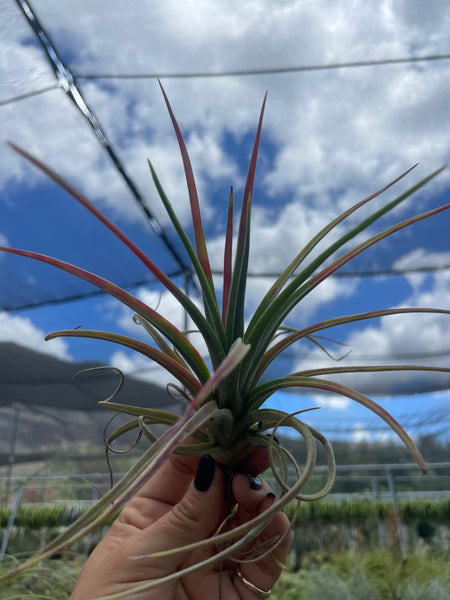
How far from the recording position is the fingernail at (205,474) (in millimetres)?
473

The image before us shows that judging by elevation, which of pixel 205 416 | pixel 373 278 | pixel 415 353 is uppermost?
pixel 373 278

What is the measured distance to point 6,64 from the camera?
1.89 meters

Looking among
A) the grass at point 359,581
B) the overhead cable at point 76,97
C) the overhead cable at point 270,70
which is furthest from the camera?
the overhead cable at point 270,70

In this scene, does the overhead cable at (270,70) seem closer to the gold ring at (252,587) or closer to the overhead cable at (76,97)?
the overhead cable at (76,97)

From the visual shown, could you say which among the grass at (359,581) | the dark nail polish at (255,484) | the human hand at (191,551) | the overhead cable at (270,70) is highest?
the overhead cable at (270,70)

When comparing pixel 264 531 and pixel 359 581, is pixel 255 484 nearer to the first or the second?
pixel 264 531

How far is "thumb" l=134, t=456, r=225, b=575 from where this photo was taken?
0.46 m

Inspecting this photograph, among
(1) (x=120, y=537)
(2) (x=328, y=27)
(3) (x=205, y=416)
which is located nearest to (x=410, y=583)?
(1) (x=120, y=537)

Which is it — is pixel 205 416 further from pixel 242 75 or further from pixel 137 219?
pixel 137 219

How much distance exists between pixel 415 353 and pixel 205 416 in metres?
3.97

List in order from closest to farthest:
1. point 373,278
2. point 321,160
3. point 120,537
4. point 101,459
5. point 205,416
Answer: point 205,416 < point 120,537 < point 321,160 < point 373,278 < point 101,459

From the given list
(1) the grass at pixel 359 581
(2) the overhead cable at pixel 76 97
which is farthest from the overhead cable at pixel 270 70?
(1) the grass at pixel 359 581

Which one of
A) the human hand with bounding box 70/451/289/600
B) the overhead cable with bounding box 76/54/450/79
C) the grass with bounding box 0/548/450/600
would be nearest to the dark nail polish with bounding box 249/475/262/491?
the human hand with bounding box 70/451/289/600

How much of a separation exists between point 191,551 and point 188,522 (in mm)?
61
